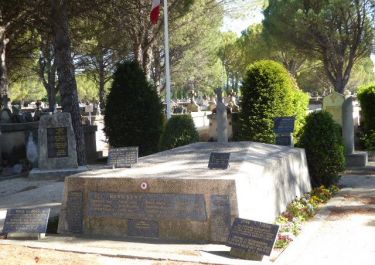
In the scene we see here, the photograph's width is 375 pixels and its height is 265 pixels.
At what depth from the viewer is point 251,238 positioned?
525 centimetres

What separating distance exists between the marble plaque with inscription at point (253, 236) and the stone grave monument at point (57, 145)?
25.8ft

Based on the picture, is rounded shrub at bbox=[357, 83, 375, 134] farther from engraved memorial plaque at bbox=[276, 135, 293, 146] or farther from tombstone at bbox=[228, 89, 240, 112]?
engraved memorial plaque at bbox=[276, 135, 293, 146]

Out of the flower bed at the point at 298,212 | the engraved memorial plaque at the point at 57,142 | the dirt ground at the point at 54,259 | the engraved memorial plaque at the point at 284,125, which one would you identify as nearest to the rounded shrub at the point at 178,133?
the engraved memorial plaque at the point at 284,125

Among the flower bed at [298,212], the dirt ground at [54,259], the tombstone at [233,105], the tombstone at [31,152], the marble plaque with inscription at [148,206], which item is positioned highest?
the tombstone at [233,105]

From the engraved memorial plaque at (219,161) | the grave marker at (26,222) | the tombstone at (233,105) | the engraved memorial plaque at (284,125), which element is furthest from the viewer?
the tombstone at (233,105)

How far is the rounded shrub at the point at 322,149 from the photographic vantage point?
31.2 feet

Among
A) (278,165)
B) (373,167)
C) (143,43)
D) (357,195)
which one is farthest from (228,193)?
(143,43)

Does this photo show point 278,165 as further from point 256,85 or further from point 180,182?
point 256,85

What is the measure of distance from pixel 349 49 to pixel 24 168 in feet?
97.1

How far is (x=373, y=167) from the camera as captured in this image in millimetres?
12828

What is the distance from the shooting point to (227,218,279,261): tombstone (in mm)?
5125

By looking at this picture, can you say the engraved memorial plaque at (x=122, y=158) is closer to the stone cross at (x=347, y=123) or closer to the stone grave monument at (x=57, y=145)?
the stone grave monument at (x=57, y=145)

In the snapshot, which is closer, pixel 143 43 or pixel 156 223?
pixel 156 223

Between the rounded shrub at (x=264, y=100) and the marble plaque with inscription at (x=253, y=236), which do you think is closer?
the marble plaque with inscription at (x=253, y=236)
